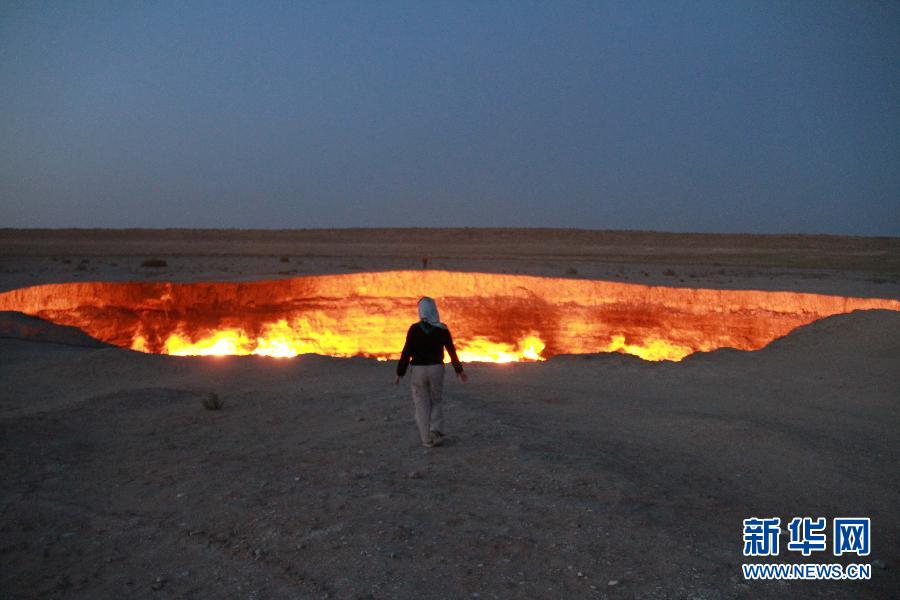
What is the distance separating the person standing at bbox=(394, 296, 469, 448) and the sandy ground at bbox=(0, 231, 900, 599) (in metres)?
0.27

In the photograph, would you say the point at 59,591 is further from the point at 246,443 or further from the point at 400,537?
the point at 246,443

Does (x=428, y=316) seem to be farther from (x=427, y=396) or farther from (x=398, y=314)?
(x=398, y=314)

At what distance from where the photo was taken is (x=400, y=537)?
4477mm

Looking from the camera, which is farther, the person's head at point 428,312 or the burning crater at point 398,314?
the burning crater at point 398,314

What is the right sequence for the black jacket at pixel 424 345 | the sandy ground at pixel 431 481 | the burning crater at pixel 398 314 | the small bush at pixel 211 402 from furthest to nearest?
1. the burning crater at pixel 398 314
2. the small bush at pixel 211 402
3. the black jacket at pixel 424 345
4. the sandy ground at pixel 431 481

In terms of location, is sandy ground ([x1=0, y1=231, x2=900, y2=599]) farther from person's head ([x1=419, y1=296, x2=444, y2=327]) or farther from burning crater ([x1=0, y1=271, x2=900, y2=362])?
burning crater ([x1=0, y1=271, x2=900, y2=362])

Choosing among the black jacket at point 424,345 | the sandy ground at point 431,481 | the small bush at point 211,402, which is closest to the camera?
the sandy ground at point 431,481

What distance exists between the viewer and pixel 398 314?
17969 millimetres

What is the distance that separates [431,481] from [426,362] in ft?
3.78

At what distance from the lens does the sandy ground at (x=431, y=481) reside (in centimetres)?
408

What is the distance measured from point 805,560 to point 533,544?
1782 millimetres

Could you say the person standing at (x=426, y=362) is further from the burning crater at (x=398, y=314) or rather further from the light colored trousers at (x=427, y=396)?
the burning crater at (x=398, y=314)

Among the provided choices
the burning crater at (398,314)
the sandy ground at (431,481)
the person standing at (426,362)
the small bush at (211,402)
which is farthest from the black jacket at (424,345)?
the burning crater at (398,314)

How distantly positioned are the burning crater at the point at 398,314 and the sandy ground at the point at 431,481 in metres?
5.58
